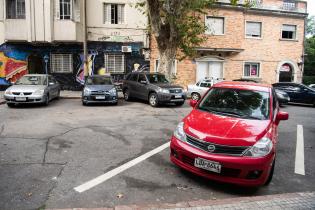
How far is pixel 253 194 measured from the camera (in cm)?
496

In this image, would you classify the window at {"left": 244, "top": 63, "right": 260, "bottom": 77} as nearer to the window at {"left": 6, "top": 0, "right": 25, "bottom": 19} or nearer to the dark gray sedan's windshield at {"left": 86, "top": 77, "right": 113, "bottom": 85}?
the dark gray sedan's windshield at {"left": 86, "top": 77, "right": 113, "bottom": 85}

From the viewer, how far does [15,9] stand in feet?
63.8

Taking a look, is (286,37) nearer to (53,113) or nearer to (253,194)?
(53,113)

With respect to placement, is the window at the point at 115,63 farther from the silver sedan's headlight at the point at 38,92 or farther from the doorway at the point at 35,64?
the silver sedan's headlight at the point at 38,92

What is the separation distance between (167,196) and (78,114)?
7.69 m

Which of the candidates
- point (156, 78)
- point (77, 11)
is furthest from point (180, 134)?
point (77, 11)

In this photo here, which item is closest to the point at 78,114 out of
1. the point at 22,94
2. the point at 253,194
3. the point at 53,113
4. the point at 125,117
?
the point at 53,113

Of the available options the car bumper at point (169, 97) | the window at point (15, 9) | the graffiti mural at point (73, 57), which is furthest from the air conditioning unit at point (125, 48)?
the car bumper at point (169, 97)

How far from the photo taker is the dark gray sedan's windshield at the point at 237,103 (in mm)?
Answer: 5820

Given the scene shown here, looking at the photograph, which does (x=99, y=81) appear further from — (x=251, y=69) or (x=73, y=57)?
(x=251, y=69)

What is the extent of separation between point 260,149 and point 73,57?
1799 centimetres

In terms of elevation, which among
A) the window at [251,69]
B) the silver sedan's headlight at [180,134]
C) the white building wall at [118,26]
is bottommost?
the silver sedan's headlight at [180,134]

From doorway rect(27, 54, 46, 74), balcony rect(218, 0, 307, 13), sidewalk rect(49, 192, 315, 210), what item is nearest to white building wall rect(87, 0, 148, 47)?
doorway rect(27, 54, 46, 74)

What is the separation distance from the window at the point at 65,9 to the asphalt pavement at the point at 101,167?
11.6 m
